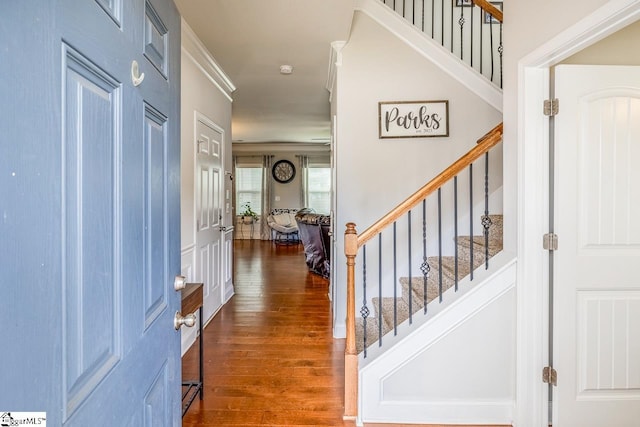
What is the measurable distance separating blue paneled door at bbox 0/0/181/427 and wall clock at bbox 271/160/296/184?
905 cm

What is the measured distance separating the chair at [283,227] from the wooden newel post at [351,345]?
7307 mm

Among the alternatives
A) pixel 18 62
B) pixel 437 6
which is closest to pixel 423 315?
pixel 18 62

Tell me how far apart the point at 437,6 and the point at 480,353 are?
3.21 meters

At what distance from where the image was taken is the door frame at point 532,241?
1.82 meters

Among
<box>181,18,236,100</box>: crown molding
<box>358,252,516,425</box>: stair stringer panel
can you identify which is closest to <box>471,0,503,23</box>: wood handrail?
<box>358,252,516,425</box>: stair stringer panel

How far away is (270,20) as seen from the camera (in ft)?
8.84

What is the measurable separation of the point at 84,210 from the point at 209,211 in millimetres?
3124

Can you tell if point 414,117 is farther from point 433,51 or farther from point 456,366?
point 456,366

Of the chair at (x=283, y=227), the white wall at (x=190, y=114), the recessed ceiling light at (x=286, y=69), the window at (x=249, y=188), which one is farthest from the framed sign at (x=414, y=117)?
the window at (x=249, y=188)

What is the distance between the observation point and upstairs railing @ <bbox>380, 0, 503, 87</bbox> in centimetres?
329

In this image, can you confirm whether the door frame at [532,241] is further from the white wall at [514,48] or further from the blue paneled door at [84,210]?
the blue paneled door at [84,210]

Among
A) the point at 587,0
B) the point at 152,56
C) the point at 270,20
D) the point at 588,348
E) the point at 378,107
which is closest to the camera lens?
the point at 152,56

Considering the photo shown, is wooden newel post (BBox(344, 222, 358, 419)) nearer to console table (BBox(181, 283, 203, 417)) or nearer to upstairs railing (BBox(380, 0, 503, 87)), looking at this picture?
console table (BBox(181, 283, 203, 417))

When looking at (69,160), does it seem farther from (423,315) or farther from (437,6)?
(437,6)
